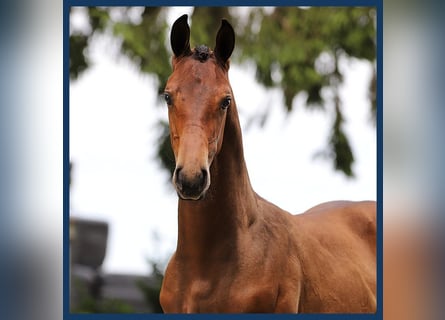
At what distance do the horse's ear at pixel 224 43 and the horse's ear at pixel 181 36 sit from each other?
0.47 feet

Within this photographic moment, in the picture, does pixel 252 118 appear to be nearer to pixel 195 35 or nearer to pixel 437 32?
pixel 195 35

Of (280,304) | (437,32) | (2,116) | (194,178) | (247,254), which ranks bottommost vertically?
(280,304)

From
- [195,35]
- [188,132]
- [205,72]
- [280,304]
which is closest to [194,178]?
[188,132]

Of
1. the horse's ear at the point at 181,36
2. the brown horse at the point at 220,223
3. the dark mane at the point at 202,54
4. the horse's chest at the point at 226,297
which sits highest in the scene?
the horse's ear at the point at 181,36

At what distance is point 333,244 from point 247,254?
2.78ft

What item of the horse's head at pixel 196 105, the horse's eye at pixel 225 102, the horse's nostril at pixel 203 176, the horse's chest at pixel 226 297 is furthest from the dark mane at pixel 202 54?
the horse's chest at pixel 226 297

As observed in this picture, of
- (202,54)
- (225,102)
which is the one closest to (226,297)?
(225,102)

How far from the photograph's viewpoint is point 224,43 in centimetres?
390

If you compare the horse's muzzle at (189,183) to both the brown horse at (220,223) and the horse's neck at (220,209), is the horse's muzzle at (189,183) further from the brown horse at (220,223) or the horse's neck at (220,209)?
the horse's neck at (220,209)

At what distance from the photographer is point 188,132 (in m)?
3.62

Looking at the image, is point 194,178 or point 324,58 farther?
point 324,58

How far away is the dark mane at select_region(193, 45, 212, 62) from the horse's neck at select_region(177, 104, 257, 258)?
29 cm

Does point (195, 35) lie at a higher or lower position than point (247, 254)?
higher

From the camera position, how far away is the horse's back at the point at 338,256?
13.9ft
